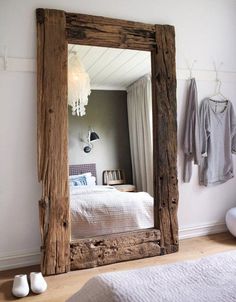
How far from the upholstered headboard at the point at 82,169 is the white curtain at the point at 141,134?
381mm

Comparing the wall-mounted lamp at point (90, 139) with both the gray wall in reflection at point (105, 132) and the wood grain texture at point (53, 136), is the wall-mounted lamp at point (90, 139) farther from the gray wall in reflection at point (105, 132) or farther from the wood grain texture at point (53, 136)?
the wood grain texture at point (53, 136)

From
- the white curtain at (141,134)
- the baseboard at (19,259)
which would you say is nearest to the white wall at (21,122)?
the baseboard at (19,259)

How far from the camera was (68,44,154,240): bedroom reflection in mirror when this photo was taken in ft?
8.25

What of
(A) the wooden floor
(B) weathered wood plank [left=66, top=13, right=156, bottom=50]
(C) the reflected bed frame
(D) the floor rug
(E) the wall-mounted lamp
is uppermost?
(B) weathered wood plank [left=66, top=13, right=156, bottom=50]

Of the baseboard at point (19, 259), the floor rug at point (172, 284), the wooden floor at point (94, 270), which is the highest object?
→ the floor rug at point (172, 284)

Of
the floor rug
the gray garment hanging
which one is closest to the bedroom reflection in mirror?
the gray garment hanging

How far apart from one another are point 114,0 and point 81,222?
199 cm

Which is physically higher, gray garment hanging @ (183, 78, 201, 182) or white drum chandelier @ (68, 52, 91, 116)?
Result: white drum chandelier @ (68, 52, 91, 116)

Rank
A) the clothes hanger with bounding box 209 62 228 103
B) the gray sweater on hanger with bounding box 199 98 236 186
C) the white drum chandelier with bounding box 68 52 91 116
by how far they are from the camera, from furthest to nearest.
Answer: the clothes hanger with bounding box 209 62 228 103, the gray sweater on hanger with bounding box 199 98 236 186, the white drum chandelier with bounding box 68 52 91 116

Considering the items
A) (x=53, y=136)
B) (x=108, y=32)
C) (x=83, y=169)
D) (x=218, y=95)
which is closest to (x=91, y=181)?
(x=83, y=169)

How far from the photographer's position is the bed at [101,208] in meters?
2.49

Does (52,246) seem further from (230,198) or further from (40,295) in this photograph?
(230,198)

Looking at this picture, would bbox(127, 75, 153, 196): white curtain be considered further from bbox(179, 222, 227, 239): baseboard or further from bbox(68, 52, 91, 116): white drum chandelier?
bbox(179, 222, 227, 239): baseboard

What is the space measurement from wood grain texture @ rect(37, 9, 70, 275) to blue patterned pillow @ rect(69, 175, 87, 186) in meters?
0.13
